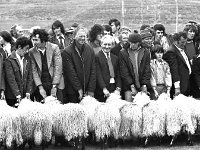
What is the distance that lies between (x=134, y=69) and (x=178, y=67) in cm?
125

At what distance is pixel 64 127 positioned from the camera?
909cm

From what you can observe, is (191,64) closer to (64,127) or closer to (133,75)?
(133,75)

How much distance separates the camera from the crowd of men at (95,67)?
32.4ft

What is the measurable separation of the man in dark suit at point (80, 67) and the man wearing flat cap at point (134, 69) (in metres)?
0.74

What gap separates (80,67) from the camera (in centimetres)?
1025

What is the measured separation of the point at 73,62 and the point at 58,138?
5.82 feet

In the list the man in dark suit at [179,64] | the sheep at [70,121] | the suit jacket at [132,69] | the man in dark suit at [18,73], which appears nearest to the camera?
the sheep at [70,121]

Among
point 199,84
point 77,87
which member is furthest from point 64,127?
point 199,84

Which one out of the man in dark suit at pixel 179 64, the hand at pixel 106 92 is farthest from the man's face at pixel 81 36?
the man in dark suit at pixel 179 64

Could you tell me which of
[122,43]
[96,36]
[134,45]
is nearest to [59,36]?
[96,36]

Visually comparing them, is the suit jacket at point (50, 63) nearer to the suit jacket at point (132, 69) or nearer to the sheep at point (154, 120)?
the suit jacket at point (132, 69)

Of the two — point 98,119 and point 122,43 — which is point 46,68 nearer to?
point 98,119

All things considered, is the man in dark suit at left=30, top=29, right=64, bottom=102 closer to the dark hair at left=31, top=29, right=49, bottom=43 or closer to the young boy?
the dark hair at left=31, top=29, right=49, bottom=43

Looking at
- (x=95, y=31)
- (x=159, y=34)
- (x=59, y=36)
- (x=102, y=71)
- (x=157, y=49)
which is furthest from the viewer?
(x=159, y=34)
